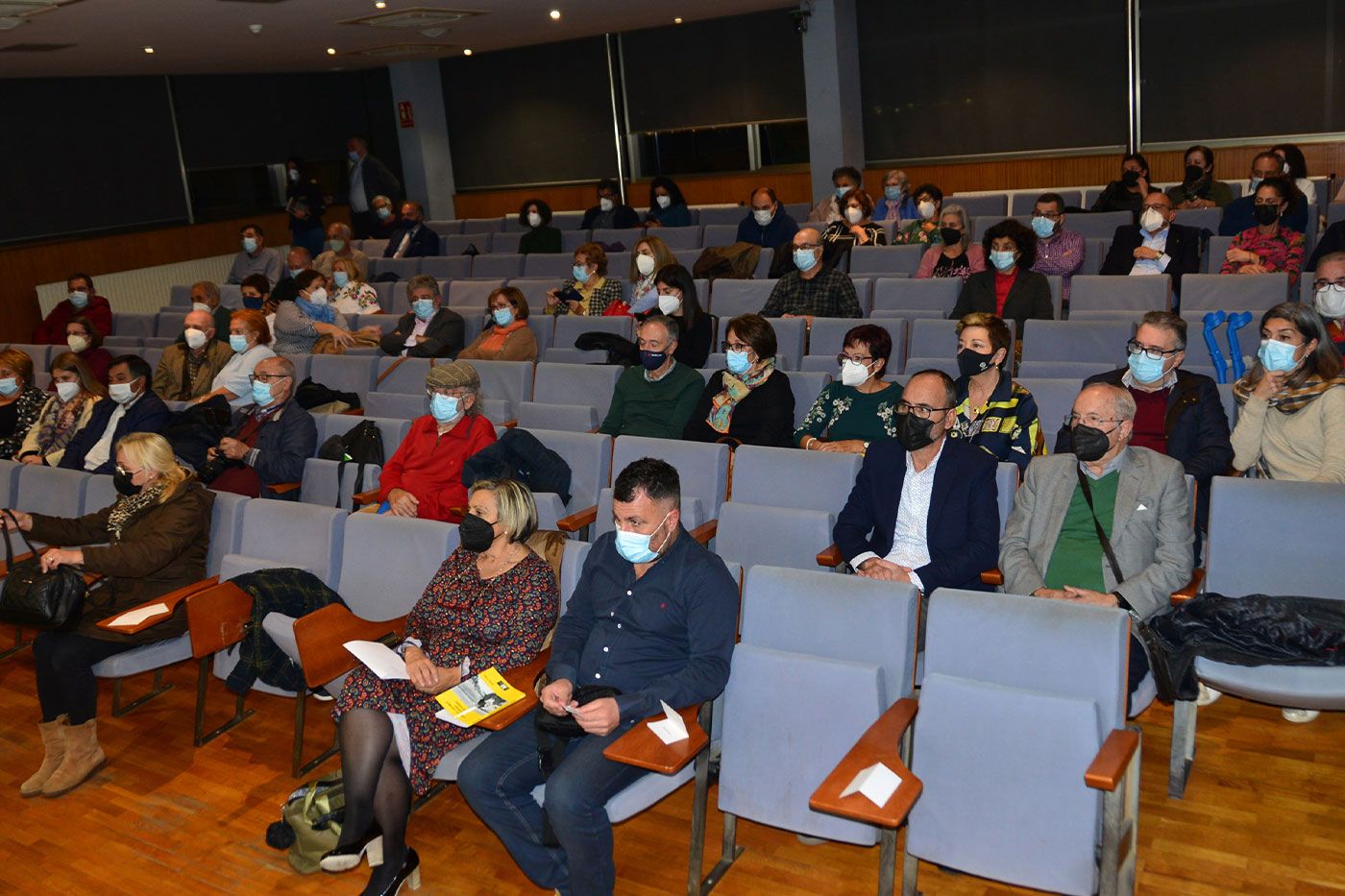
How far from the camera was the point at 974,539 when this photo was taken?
380 cm

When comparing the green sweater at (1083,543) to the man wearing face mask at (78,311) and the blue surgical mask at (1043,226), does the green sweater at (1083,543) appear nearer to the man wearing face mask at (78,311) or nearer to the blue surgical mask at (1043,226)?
the blue surgical mask at (1043,226)

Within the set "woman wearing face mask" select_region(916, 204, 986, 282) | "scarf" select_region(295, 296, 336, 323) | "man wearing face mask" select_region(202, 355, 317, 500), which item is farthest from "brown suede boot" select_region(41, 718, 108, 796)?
"woman wearing face mask" select_region(916, 204, 986, 282)

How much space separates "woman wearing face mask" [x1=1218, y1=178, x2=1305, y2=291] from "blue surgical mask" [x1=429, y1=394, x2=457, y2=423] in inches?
193

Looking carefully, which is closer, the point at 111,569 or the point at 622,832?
the point at 622,832

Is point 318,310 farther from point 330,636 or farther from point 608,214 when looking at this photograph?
point 330,636

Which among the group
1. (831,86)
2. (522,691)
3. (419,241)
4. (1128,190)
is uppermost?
(831,86)

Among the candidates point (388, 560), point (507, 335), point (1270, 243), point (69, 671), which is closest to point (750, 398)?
point (388, 560)

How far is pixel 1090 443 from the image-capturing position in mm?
3592

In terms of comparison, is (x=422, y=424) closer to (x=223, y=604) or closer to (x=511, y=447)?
(x=511, y=447)

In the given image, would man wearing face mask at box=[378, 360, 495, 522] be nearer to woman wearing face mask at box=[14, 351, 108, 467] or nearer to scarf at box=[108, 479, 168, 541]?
scarf at box=[108, 479, 168, 541]

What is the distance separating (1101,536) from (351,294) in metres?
7.19

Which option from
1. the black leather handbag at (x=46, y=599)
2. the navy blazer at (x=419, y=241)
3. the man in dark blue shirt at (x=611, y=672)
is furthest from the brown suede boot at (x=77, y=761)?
the navy blazer at (x=419, y=241)

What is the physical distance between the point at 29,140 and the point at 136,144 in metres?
1.38

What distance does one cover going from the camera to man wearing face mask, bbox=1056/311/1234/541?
4.16 metres
